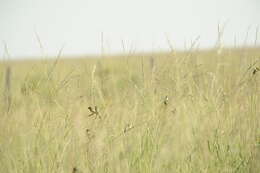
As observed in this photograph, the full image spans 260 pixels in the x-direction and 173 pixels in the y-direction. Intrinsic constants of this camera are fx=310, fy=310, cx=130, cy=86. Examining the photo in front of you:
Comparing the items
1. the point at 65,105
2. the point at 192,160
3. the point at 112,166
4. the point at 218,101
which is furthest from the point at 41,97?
the point at 218,101

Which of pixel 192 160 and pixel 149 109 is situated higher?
pixel 149 109

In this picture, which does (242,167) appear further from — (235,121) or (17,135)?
(17,135)

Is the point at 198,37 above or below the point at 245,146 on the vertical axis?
above

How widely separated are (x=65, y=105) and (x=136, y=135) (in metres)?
0.47

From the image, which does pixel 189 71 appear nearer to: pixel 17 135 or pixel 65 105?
pixel 65 105

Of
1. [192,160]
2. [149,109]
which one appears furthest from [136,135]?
[192,160]

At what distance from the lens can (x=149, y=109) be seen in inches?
74.3

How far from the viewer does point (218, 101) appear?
6.61 ft

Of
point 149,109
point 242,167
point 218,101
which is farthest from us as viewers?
point 218,101

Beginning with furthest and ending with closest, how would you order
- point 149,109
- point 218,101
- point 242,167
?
point 218,101 → point 149,109 → point 242,167

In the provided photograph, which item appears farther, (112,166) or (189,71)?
(189,71)

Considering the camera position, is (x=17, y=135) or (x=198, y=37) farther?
(x=17, y=135)

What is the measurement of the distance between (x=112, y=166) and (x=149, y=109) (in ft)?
1.32

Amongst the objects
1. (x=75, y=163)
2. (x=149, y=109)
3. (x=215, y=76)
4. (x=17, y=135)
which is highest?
(x=215, y=76)
